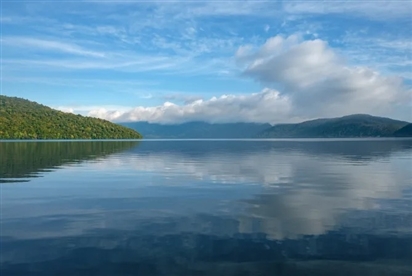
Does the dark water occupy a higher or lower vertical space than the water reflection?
lower

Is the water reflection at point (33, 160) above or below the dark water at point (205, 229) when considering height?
above

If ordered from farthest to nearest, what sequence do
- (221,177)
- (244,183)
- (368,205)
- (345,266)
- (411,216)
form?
1. (221,177)
2. (244,183)
3. (368,205)
4. (411,216)
5. (345,266)

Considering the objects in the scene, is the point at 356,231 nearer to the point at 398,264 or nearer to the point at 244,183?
the point at 398,264

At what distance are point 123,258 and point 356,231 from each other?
39.2 feet

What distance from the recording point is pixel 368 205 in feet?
86.9

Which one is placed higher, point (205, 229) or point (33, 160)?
point (33, 160)

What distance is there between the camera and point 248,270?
557 inches

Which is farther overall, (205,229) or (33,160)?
(33,160)

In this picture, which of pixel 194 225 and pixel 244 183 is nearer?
A: pixel 194 225

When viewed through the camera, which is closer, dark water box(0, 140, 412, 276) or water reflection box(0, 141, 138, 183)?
dark water box(0, 140, 412, 276)

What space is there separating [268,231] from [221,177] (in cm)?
2344

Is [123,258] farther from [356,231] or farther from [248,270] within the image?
[356,231]

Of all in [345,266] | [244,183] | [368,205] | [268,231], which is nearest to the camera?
[345,266]

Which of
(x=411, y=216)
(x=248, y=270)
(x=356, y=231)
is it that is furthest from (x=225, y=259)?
(x=411, y=216)
